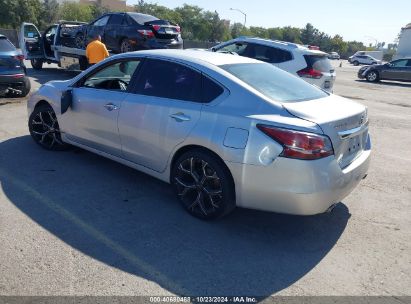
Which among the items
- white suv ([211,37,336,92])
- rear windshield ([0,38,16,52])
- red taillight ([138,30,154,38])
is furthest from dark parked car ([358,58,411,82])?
rear windshield ([0,38,16,52])

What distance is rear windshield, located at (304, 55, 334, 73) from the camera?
32.2ft

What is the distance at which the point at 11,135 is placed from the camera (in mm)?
6555

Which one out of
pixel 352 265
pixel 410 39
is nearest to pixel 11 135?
pixel 352 265

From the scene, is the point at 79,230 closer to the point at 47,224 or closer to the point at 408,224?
the point at 47,224

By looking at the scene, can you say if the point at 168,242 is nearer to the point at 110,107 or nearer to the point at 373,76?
the point at 110,107

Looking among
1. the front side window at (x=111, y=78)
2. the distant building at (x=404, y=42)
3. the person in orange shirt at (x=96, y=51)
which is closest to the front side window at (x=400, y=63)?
the person in orange shirt at (x=96, y=51)

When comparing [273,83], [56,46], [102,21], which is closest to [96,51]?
[102,21]

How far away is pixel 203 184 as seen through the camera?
3.86 metres

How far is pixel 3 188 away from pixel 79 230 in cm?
142

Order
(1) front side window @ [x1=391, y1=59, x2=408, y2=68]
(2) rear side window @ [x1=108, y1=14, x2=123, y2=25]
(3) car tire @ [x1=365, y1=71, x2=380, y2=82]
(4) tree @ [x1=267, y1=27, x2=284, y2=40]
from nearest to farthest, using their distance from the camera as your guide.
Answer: (2) rear side window @ [x1=108, y1=14, x2=123, y2=25], (1) front side window @ [x1=391, y1=59, x2=408, y2=68], (3) car tire @ [x1=365, y1=71, x2=380, y2=82], (4) tree @ [x1=267, y1=27, x2=284, y2=40]

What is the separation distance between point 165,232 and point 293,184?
1.30 m

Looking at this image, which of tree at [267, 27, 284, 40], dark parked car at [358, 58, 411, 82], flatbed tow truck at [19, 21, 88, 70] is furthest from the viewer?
tree at [267, 27, 284, 40]

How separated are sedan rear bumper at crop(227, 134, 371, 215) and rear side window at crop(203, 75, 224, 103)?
→ 0.72 m

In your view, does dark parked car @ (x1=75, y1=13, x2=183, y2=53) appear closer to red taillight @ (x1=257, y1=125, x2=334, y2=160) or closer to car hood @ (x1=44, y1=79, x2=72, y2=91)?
car hood @ (x1=44, y1=79, x2=72, y2=91)
